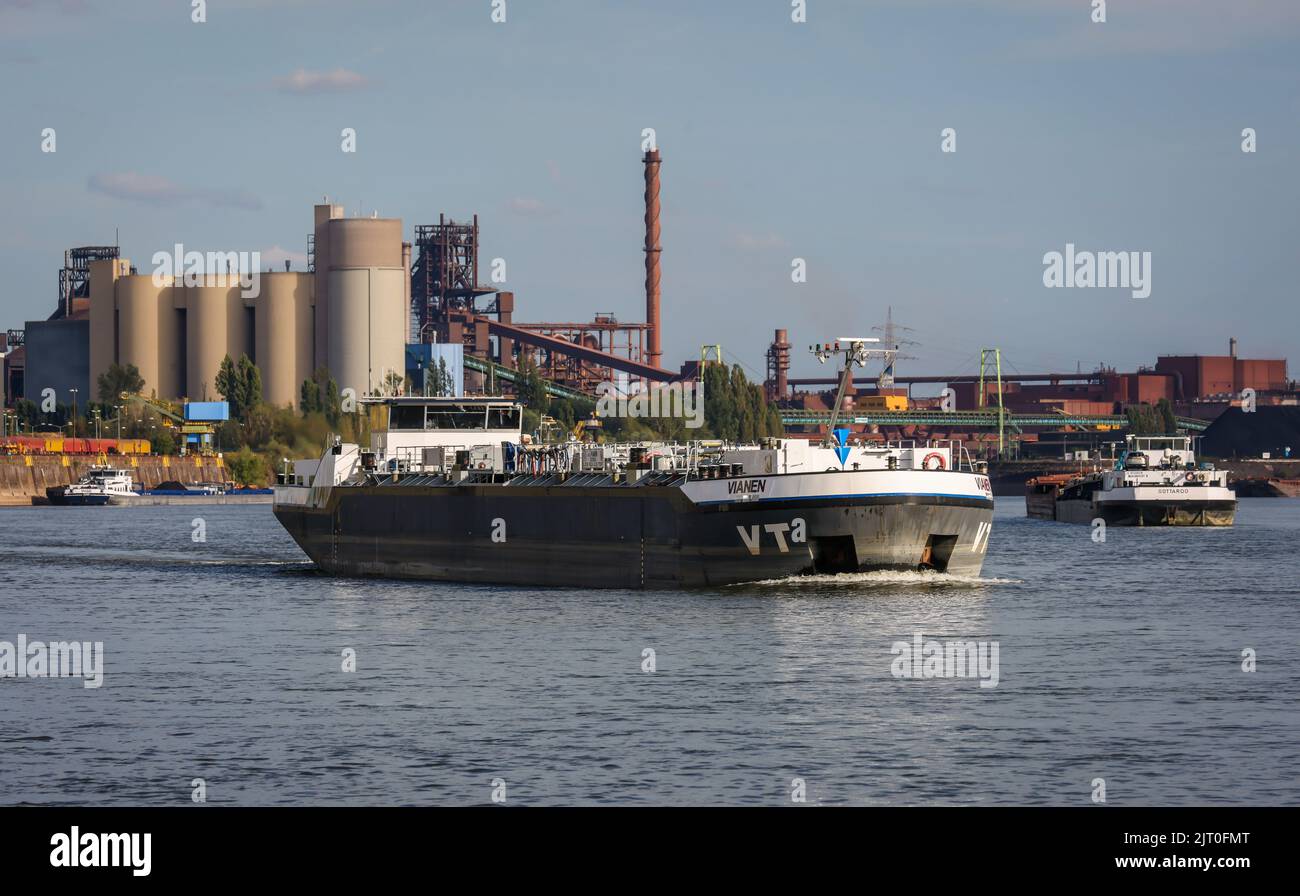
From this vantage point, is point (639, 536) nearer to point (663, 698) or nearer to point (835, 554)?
point (835, 554)

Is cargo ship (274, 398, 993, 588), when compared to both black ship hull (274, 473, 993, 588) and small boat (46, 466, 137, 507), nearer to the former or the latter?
black ship hull (274, 473, 993, 588)

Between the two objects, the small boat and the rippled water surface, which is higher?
the small boat

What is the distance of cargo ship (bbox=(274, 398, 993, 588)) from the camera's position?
4991 cm

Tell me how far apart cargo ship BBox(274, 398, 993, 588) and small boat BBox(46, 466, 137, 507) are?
384 feet

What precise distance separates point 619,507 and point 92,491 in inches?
5619

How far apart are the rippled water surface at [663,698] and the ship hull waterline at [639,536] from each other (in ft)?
3.28

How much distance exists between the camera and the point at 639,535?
179 feet

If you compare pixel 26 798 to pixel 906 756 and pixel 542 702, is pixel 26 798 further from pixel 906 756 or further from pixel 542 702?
pixel 906 756

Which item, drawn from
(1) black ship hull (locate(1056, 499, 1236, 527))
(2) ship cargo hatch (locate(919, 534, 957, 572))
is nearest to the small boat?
(1) black ship hull (locate(1056, 499, 1236, 527))

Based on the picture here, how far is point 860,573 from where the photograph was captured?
5016cm

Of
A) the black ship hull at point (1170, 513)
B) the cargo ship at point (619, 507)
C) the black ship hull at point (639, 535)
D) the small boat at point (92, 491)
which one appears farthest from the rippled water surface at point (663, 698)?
the small boat at point (92, 491)
